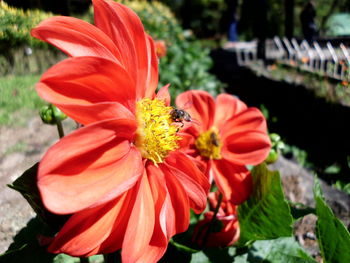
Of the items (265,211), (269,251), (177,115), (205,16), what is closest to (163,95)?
(177,115)

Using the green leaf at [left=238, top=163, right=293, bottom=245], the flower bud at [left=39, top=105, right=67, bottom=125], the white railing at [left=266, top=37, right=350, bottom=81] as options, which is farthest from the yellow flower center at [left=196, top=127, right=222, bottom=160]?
the white railing at [left=266, top=37, right=350, bottom=81]

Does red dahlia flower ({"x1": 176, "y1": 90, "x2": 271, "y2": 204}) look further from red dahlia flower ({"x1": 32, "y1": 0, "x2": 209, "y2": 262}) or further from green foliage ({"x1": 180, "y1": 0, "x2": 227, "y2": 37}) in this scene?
green foliage ({"x1": 180, "y1": 0, "x2": 227, "y2": 37})

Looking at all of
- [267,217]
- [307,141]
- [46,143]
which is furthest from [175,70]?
[267,217]

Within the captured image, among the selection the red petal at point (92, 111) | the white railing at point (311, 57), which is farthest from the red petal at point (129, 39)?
the white railing at point (311, 57)

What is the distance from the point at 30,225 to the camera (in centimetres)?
81

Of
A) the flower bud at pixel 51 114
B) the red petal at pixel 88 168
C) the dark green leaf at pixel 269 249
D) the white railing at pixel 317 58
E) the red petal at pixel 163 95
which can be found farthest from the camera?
the white railing at pixel 317 58

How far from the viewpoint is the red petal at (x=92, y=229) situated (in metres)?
0.48

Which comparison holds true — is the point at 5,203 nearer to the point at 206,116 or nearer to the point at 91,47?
the point at 91,47

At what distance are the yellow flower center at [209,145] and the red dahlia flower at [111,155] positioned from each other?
0.27 meters

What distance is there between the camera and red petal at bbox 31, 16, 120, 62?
1.56 feet

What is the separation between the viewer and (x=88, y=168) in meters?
0.46

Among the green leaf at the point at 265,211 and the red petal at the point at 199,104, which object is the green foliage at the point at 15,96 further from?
the green leaf at the point at 265,211

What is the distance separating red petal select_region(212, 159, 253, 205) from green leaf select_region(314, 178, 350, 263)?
18cm

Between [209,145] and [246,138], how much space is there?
0.09 metres
